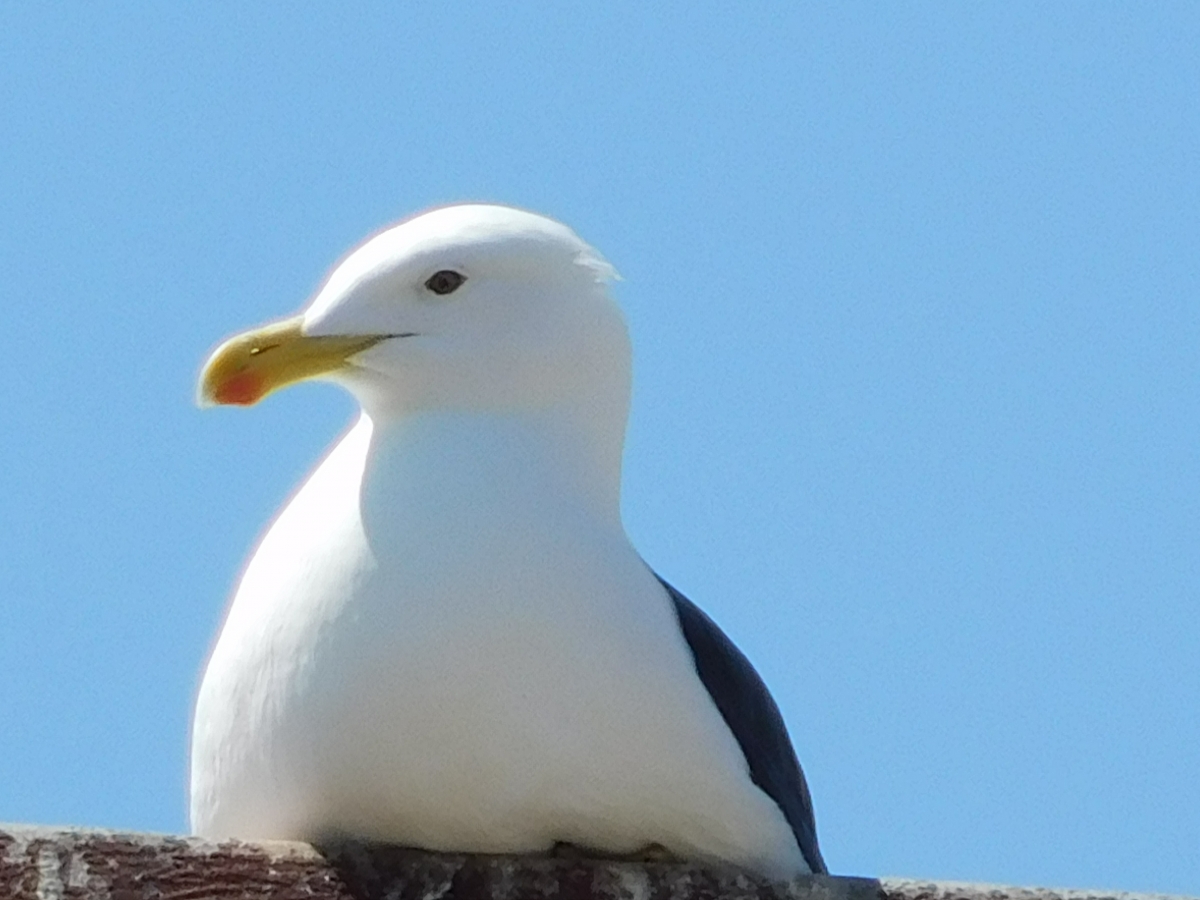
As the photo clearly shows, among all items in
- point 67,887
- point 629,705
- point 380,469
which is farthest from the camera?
point 380,469

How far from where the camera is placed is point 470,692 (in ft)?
10.8

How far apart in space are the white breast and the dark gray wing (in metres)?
0.06

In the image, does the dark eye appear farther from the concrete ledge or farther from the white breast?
the concrete ledge

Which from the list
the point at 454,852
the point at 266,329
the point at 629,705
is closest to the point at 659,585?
the point at 629,705

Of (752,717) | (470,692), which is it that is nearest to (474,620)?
(470,692)

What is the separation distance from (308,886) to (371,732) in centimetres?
22

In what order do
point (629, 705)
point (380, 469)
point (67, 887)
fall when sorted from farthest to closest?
point (380, 469)
point (629, 705)
point (67, 887)

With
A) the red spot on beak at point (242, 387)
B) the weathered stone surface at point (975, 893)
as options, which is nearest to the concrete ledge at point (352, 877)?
the weathered stone surface at point (975, 893)

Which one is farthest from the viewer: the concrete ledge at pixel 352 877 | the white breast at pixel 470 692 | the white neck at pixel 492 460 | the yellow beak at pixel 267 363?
the yellow beak at pixel 267 363

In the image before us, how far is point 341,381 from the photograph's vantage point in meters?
3.72

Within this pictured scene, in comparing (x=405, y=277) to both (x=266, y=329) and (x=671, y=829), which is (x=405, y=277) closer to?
(x=266, y=329)

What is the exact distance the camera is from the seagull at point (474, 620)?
3.31 m

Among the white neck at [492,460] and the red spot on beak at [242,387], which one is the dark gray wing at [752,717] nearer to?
the white neck at [492,460]

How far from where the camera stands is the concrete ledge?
314cm
